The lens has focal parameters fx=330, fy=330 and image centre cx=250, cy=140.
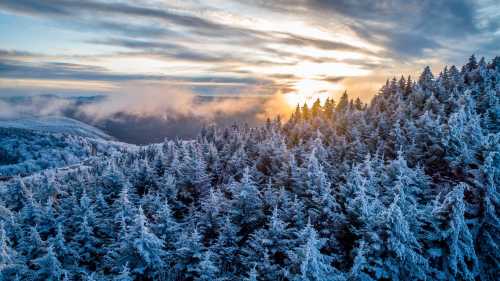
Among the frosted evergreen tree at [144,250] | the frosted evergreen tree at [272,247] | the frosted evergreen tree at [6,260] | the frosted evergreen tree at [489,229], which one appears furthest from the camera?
the frosted evergreen tree at [489,229]

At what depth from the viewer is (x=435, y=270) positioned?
2327 cm

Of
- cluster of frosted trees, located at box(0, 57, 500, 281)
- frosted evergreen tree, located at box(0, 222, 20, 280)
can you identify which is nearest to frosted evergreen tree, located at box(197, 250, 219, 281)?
cluster of frosted trees, located at box(0, 57, 500, 281)

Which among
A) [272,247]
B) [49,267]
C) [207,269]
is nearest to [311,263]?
[272,247]

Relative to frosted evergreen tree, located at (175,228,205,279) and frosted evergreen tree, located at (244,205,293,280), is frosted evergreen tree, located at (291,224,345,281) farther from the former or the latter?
frosted evergreen tree, located at (175,228,205,279)

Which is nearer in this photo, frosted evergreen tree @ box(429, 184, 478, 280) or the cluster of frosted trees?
the cluster of frosted trees

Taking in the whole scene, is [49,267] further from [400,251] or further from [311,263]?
[400,251]

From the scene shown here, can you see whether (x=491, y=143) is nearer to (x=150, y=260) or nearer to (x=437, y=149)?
(x=437, y=149)

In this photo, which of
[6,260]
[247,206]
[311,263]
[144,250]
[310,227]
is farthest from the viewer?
[247,206]

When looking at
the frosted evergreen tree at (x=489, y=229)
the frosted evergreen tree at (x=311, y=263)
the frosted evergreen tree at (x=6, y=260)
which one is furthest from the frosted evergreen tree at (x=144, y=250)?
the frosted evergreen tree at (x=489, y=229)

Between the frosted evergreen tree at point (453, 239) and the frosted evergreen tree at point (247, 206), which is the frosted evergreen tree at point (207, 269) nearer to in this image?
the frosted evergreen tree at point (247, 206)

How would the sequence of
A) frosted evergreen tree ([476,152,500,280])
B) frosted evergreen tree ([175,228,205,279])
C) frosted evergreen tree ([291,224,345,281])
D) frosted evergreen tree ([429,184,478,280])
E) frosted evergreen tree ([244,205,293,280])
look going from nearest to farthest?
frosted evergreen tree ([291,224,345,281]) < frosted evergreen tree ([429,184,478,280]) < frosted evergreen tree ([244,205,293,280]) < frosted evergreen tree ([175,228,205,279]) < frosted evergreen tree ([476,152,500,280])

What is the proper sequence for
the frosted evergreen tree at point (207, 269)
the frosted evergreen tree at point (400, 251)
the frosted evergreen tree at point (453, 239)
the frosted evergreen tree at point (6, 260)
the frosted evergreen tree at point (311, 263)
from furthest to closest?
the frosted evergreen tree at point (6, 260) → the frosted evergreen tree at point (453, 239) → the frosted evergreen tree at point (207, 269) → the frosted evergreen tree at point (400, 251) → the frosted evergreen tree at point (311, 263)

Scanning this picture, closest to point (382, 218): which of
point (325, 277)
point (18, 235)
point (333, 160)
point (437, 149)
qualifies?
point (325, 277)

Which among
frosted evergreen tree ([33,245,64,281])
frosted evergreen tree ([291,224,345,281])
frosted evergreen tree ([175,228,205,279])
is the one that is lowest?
frosted evergreen tree ([33,245,64,281])
